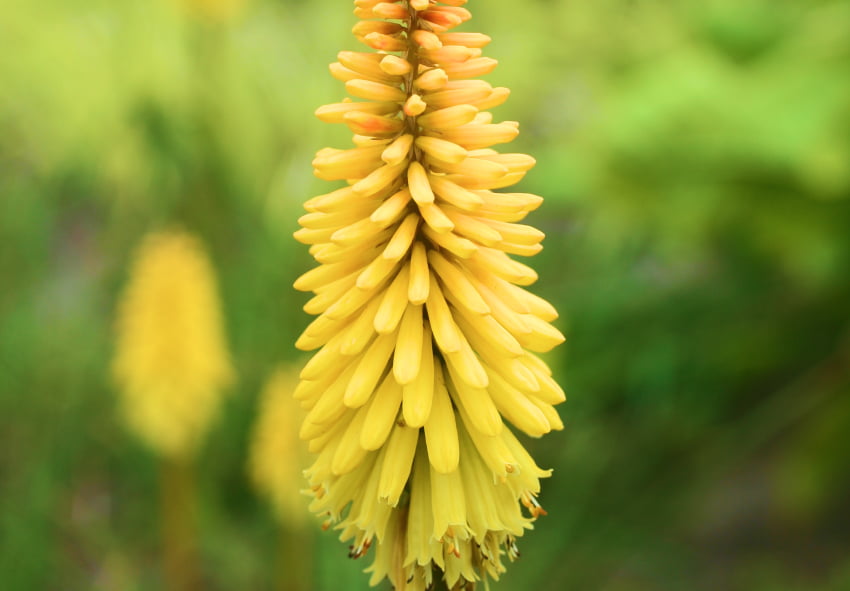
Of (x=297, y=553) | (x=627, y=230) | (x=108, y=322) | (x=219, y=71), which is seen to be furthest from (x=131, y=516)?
(x=627, y=230)

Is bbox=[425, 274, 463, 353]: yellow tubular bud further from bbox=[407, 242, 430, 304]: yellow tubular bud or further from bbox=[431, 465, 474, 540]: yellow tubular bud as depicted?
bbox=[431, 465, 474, 540]: yellow tubular bud

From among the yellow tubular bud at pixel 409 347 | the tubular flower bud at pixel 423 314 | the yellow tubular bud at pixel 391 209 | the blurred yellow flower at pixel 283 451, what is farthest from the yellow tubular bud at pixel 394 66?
the blurred yellow flower at pixel 283 451

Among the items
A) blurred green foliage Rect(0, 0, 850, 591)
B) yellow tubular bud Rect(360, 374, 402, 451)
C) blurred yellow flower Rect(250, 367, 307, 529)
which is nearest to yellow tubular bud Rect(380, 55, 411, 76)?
yellow tubular bud Rect(360, 374, 402, 451)

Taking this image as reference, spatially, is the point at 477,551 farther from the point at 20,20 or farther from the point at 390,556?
the point at 20,20

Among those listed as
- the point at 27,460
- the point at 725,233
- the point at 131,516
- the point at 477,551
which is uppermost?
the point at 477,551

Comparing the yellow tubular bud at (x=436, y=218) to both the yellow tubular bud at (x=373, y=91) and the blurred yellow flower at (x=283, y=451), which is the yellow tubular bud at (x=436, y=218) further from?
the blurred yellow flower at (x=283, y=451)

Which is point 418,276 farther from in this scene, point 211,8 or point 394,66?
point 211,8
